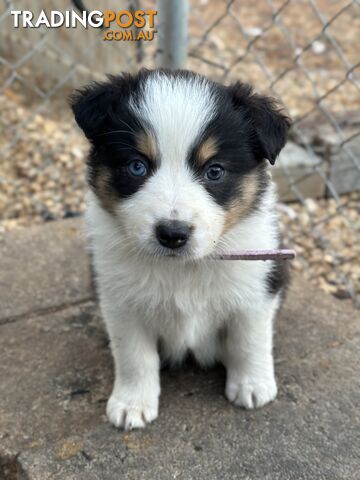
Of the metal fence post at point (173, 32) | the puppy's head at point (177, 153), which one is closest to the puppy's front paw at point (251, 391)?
the puppy's head at point (177, 153)

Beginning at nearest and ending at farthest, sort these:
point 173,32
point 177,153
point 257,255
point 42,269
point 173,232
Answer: point 173,232 < point 177,153 < point 257,255 < point 173,32 < point 42,269

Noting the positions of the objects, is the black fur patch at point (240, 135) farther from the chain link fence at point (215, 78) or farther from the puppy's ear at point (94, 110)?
the chain link fence at point (215, 78)

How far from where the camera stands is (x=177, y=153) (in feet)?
8.01

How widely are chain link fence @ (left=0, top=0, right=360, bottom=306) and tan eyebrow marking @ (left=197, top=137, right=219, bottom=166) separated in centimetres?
158

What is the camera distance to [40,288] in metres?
3.84

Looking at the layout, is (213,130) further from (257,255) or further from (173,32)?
(173,32)

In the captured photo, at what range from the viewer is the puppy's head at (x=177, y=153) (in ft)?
7.90

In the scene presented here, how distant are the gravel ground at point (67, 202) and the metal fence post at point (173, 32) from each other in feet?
5.14

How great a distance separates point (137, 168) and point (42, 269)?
1.70 meters

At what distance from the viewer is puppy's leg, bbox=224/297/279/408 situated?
2.90m

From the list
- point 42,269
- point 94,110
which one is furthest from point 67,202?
point 94,110

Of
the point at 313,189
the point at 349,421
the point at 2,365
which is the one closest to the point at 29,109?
the point at 313,189
